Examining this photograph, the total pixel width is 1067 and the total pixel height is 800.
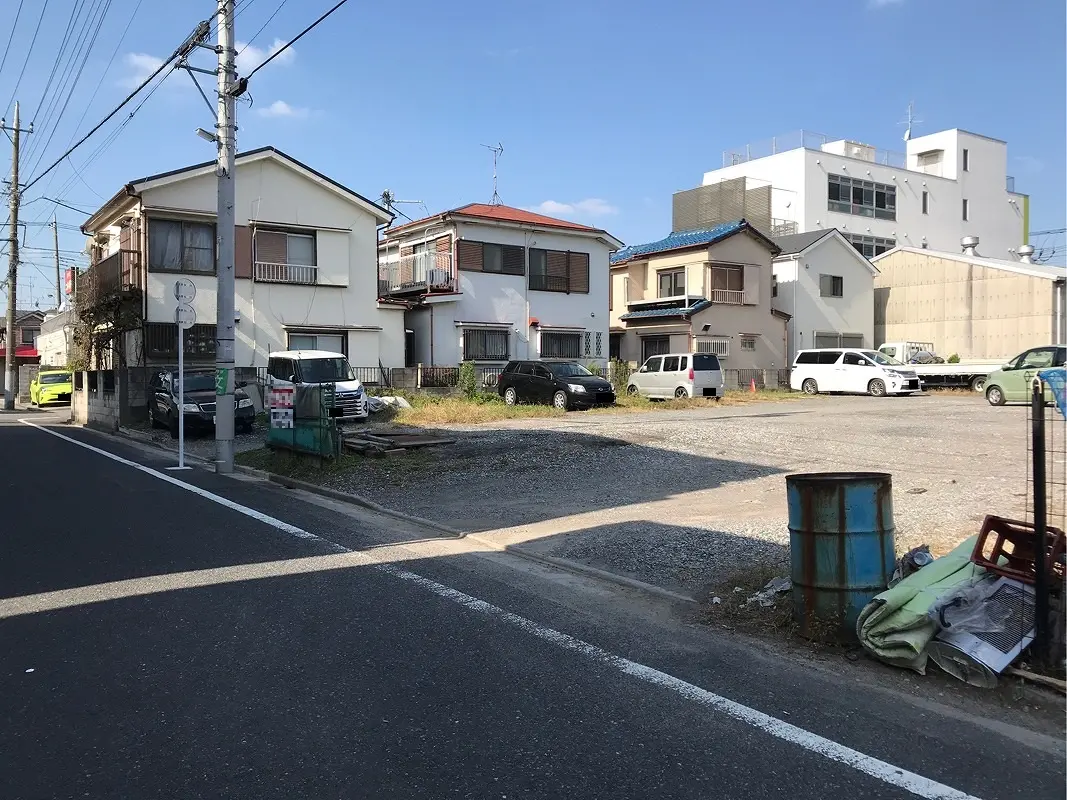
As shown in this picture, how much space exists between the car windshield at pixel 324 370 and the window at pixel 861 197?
116 ft

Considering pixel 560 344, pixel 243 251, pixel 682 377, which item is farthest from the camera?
pixel 560 344

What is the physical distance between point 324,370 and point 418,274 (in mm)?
10618

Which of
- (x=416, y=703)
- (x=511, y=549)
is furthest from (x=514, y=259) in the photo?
(x=416, y=703)

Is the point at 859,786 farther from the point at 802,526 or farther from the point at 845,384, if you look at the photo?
the point at 845,384

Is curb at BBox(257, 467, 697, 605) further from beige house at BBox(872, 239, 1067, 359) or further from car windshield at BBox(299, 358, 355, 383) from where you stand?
beige house at BBox(872, 239, 1067, 359)

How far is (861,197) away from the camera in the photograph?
48.2 meters

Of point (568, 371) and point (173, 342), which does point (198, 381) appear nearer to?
point (173, 342)

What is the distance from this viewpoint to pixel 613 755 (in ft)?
11.3

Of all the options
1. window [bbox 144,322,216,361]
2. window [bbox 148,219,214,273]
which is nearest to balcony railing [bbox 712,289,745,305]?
window [bbox 148,219,214,273]

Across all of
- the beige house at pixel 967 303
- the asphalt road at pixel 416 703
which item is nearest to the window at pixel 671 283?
the beige house at pixel 967 303

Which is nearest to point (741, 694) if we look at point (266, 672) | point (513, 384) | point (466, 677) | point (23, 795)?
point (466, 677)

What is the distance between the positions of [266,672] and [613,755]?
6.78ft

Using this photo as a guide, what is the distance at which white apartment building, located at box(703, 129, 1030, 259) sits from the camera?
4581 cm

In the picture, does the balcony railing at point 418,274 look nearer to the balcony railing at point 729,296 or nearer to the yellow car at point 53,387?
the balcony railing at point 729,296
